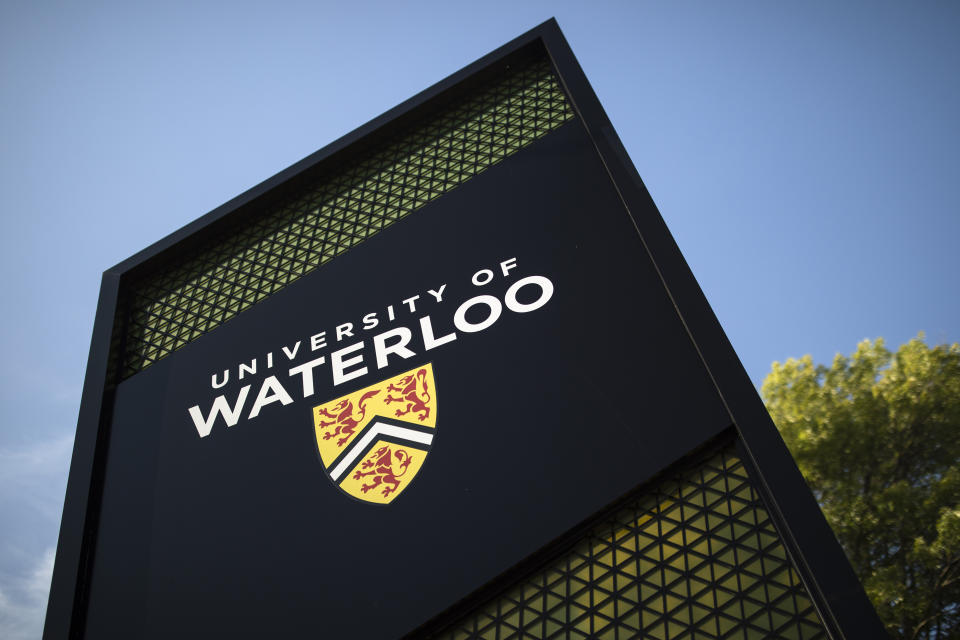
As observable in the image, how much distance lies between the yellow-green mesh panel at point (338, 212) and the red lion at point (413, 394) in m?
1.98

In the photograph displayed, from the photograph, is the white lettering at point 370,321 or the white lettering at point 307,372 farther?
the white lettering at point 370,321

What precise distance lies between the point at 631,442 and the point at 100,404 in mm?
5092

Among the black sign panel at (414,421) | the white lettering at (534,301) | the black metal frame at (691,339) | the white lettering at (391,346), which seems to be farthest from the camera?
the white lettering at (391,346)

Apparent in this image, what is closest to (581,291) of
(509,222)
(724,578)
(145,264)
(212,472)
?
(509,222)

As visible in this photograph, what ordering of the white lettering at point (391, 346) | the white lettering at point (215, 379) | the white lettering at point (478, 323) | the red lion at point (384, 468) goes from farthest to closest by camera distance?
the white lettering at point (215, 379) < the white lettering at point (391, 346) < the white lettering at point (478, 323) < the red lion at point (384, 468)

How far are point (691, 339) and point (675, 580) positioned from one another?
1544mm

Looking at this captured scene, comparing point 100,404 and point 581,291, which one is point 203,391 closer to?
point 100,404

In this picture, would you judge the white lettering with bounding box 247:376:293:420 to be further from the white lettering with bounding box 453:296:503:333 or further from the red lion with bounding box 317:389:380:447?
the white lettering with bounding box 453:296:503:333

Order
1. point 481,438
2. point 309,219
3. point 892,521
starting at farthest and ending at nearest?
point 892,521 < point 309,219 < point 481,438

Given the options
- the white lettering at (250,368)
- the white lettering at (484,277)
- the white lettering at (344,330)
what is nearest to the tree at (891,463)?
the white lettering at (484,277)

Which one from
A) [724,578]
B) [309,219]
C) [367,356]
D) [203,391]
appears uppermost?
[309,219]

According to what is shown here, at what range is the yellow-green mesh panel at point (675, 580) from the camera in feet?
12.2

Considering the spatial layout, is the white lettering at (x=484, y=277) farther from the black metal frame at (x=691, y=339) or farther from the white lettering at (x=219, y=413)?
the white lettering at (x=219, y=413)

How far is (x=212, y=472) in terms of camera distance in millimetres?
5867
